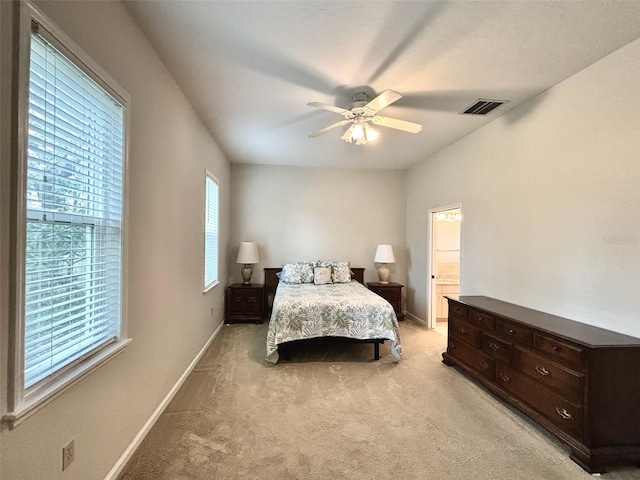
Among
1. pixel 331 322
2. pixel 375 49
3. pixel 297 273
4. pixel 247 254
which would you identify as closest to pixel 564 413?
pixel 331 322

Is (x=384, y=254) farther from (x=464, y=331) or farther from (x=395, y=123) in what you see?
(x=395, y=123)

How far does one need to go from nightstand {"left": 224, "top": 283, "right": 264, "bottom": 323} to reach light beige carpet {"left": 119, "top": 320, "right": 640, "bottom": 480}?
1742 millimetres

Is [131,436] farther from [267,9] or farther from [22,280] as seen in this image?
[267,9]

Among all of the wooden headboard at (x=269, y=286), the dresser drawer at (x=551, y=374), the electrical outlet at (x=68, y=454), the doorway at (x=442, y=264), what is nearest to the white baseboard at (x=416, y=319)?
the doorway at (x=442, y=264)

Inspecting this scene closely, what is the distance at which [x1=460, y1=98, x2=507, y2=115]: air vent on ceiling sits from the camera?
3.00 meters

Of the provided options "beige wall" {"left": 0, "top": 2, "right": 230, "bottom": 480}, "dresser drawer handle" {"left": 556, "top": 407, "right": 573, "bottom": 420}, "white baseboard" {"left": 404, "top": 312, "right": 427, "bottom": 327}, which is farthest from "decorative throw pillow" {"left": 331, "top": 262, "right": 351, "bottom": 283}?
"dresser drawer handle" {"left": 556, "top": 407, "right": 573, "bottom": 420}

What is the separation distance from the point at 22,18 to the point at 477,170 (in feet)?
13.2

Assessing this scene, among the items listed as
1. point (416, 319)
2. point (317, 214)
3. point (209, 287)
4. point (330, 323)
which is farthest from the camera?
point (317, 214)

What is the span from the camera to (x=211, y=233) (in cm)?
442

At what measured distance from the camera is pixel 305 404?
8.59 feet

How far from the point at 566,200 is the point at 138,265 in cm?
336

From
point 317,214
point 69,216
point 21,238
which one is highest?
point 317,214

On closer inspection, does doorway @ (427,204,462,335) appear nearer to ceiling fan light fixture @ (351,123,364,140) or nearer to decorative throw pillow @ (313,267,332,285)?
decorative throw pillow @ (313,267,332,285)

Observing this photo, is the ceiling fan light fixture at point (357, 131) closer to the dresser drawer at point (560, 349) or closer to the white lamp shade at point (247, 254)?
the dresser drawer at point (560, 349)
